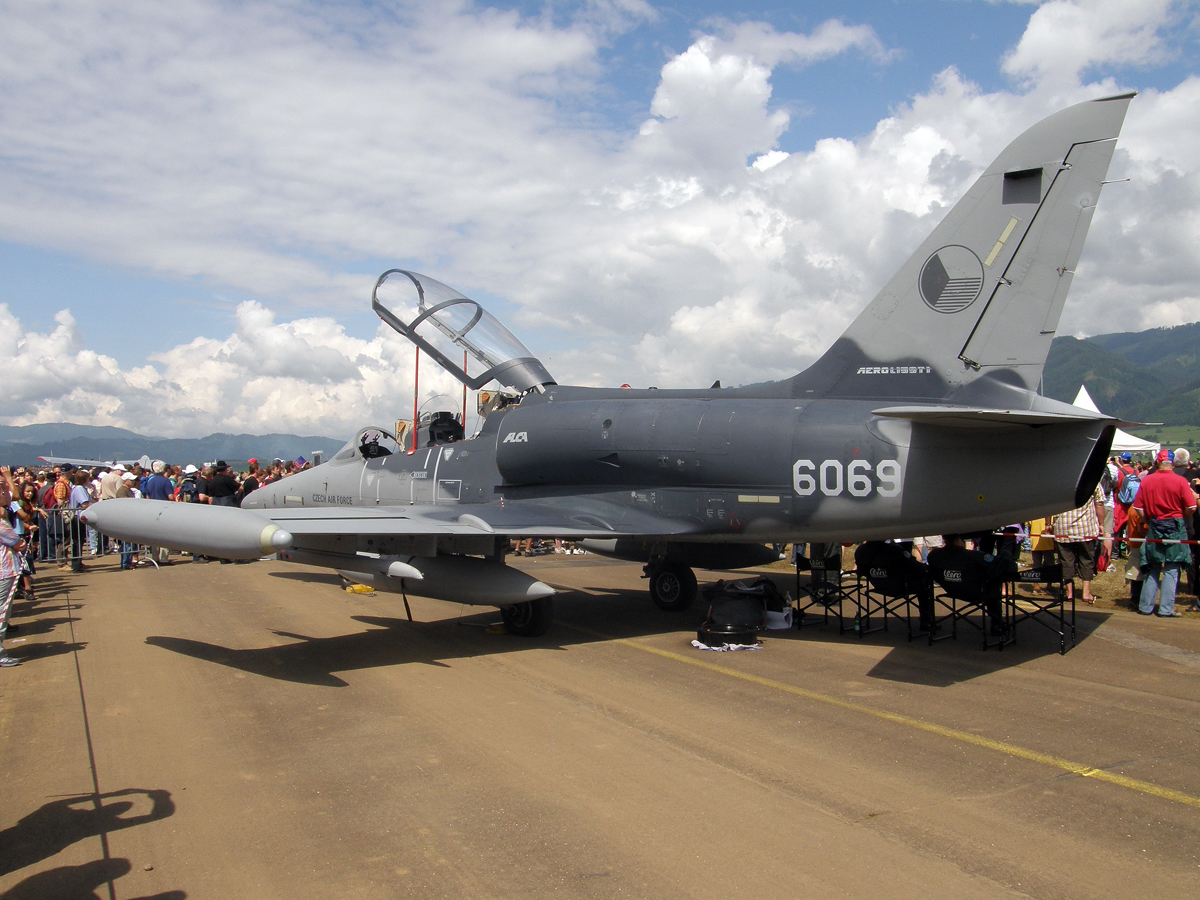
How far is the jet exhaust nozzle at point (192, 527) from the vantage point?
6504 mm

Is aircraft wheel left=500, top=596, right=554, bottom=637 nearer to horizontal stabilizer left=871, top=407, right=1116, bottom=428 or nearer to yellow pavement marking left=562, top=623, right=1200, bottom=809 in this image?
yellow pavement marking left=562, top=623, right=1200, bottom=809

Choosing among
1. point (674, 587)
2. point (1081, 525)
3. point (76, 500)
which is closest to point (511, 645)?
point (674, 587)

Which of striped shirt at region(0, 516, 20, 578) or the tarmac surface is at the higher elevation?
striped shirt at region(0, 516, 20, 578)

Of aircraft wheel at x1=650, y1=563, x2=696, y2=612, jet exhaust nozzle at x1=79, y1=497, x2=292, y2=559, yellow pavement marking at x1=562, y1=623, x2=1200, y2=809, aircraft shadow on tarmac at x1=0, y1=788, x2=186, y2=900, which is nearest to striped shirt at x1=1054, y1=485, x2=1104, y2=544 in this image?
aircraft wheel at x1=650, y1=563, x2=696, y2=612

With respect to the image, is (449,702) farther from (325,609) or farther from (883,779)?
(325,609)

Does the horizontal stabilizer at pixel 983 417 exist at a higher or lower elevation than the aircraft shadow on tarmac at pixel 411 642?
higher

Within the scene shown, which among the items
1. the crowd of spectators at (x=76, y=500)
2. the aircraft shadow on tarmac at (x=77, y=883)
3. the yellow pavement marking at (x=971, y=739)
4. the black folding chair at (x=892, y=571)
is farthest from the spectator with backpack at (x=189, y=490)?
the aircraft shadow on tarmac at (x=77, y=883)

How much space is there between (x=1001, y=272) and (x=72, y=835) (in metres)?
8.37

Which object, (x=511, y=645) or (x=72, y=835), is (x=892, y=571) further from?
(x=72, y=835)

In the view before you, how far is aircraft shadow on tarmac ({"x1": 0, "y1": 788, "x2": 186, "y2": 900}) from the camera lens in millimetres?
3469

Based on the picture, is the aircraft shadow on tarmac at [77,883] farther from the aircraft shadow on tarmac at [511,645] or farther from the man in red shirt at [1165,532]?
the man in red shirt at [1165,532]

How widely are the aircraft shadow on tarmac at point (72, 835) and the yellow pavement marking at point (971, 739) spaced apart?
461 centimetres

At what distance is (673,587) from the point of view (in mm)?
10672

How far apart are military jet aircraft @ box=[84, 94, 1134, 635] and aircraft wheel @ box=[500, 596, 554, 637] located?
0.03 m
